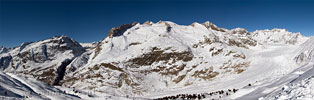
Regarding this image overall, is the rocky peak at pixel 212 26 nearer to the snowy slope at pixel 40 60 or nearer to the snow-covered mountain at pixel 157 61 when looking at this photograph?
the snow-covered mountain at pixel 157 61

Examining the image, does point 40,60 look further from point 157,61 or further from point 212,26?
point 212,26

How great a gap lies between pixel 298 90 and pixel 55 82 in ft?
544

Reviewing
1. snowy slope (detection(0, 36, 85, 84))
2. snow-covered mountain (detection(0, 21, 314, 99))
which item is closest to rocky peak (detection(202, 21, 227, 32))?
snow-covered mountain (detection(0, 21, 314, 99))

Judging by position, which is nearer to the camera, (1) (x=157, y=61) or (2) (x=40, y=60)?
(1) (x=157, y=61)

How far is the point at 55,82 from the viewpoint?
6127 inches

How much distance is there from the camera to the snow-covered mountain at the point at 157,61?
10275 cm

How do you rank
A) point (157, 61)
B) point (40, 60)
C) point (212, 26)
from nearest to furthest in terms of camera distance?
point (157, 61) < point (212, 26) < point (40, 60)

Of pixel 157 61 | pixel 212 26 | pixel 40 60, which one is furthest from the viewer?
pixel 40 60

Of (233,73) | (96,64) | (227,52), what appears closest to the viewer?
(233,73)

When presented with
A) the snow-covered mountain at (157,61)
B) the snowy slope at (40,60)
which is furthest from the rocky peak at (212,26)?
the snowy slope at (40,60)

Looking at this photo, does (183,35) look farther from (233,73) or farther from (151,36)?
(233,73)

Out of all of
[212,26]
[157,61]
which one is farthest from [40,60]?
[212,26]

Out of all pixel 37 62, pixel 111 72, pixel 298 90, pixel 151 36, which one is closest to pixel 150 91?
pixel 111 72

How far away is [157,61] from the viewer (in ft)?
458
